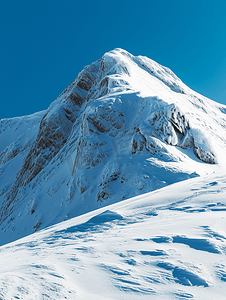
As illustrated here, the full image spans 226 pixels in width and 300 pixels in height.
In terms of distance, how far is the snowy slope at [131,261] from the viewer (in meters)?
3.06

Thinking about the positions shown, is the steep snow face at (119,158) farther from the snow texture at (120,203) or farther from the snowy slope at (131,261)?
the snowy slope at (131,261)

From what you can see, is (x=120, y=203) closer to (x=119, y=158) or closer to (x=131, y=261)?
(x=131, y=261)

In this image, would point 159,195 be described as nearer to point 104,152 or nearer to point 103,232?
point 103,232

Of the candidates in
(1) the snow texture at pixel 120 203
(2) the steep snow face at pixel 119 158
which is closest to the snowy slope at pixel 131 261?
(1) the snow texture at pixel 120 203

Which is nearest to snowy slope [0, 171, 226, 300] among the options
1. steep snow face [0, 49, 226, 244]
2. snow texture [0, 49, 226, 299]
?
snow texture [0, 49, 226, 299]

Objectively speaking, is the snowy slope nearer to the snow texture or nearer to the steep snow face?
the snow texture

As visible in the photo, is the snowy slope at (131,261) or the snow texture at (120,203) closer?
the snowy slope at (131,261)

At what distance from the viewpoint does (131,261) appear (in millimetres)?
3904

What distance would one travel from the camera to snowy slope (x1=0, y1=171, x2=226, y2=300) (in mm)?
3059

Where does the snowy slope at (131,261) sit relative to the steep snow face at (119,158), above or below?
below

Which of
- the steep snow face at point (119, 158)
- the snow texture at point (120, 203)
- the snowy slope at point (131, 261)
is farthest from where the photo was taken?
the steep snow face at point (119, 158)

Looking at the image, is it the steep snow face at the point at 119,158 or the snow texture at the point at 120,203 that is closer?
the snow texture at the point at 120,203

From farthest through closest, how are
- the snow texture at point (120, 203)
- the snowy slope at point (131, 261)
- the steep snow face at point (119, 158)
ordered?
the steep snow face at point (119, 158), the snow texture at point (120, 203), the snowy slope at point (131, 261)

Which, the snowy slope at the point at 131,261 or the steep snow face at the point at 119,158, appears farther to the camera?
the steep snow face at the point at 119,158
